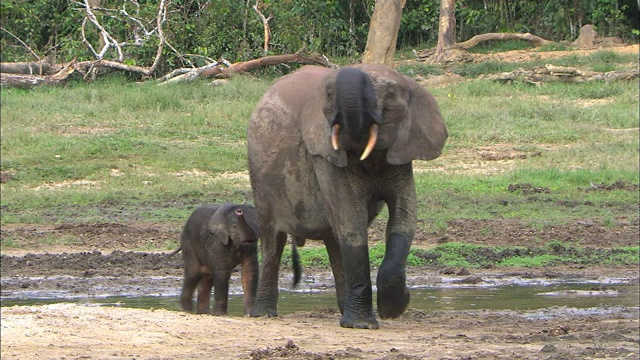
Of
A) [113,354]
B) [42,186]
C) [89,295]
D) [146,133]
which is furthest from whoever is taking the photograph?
[146,133]

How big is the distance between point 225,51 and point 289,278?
1233cm

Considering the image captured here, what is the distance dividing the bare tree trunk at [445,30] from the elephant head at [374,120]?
1628 cm

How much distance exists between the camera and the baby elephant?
342 inches

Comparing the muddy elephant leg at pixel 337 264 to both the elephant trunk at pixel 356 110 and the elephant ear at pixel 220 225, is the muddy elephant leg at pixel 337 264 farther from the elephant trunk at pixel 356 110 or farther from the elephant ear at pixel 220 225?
the elephant trunk at pixel 356 110

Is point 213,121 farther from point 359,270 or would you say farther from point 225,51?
point 359,270

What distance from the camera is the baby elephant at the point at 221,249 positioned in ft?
28.5

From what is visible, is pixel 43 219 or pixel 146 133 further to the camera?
pixel 146 133

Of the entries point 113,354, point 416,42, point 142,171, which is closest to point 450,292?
point 113,354

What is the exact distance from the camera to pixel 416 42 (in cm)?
2702

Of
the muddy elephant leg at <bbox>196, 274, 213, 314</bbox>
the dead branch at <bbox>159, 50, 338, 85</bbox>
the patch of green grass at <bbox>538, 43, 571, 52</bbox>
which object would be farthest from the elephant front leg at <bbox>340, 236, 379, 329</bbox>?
the patch of green grass at <bbox>538, 43, 571, 52</bbox>

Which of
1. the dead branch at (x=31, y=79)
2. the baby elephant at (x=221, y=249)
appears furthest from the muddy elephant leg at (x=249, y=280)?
the dead branch at (x=31, y=79)

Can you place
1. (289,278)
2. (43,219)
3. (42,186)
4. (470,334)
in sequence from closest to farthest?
1. (470,334)
2. (289,278)
3. (43,219)
4. (42,186)

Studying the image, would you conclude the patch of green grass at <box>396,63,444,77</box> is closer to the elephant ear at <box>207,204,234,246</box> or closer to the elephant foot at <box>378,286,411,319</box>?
the elephant ear at <box>207,204,234,246</box>

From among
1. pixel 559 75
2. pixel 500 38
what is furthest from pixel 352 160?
pixel 500 38
